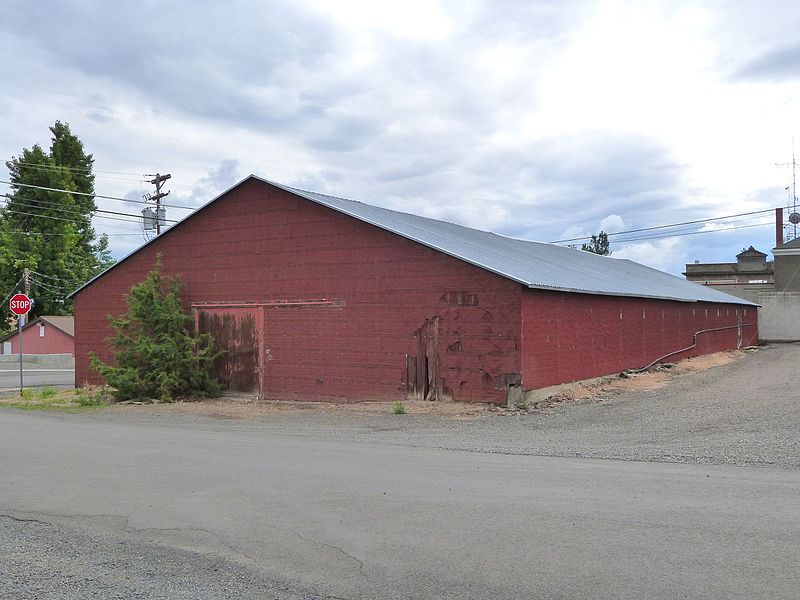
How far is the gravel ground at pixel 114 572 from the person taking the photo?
16.5 feet

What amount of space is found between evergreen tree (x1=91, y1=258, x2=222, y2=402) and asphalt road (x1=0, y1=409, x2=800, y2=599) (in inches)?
388

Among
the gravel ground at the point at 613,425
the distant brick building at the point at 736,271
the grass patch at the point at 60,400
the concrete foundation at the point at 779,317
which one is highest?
the distant brick building at the point at 736,271

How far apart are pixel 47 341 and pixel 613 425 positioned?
47.4 metres

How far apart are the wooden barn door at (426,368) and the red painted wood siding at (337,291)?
168mm

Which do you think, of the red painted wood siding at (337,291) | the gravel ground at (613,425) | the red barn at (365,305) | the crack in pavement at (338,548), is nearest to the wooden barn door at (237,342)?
the red barn at (365,305)

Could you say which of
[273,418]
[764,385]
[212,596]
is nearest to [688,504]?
[212,596]

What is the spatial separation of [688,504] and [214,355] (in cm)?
1607

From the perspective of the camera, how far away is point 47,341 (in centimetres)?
5134

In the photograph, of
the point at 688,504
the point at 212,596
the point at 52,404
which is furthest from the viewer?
the point at 52,404

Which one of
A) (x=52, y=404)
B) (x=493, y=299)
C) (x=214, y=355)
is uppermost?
(x=493, y=299)

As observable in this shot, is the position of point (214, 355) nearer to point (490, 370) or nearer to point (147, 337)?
point (147, 337)

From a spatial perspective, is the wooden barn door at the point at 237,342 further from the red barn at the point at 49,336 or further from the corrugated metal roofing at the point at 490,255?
the red barn at the point at 49,336

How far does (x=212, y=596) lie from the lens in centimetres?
495

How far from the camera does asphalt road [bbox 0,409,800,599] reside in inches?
201
